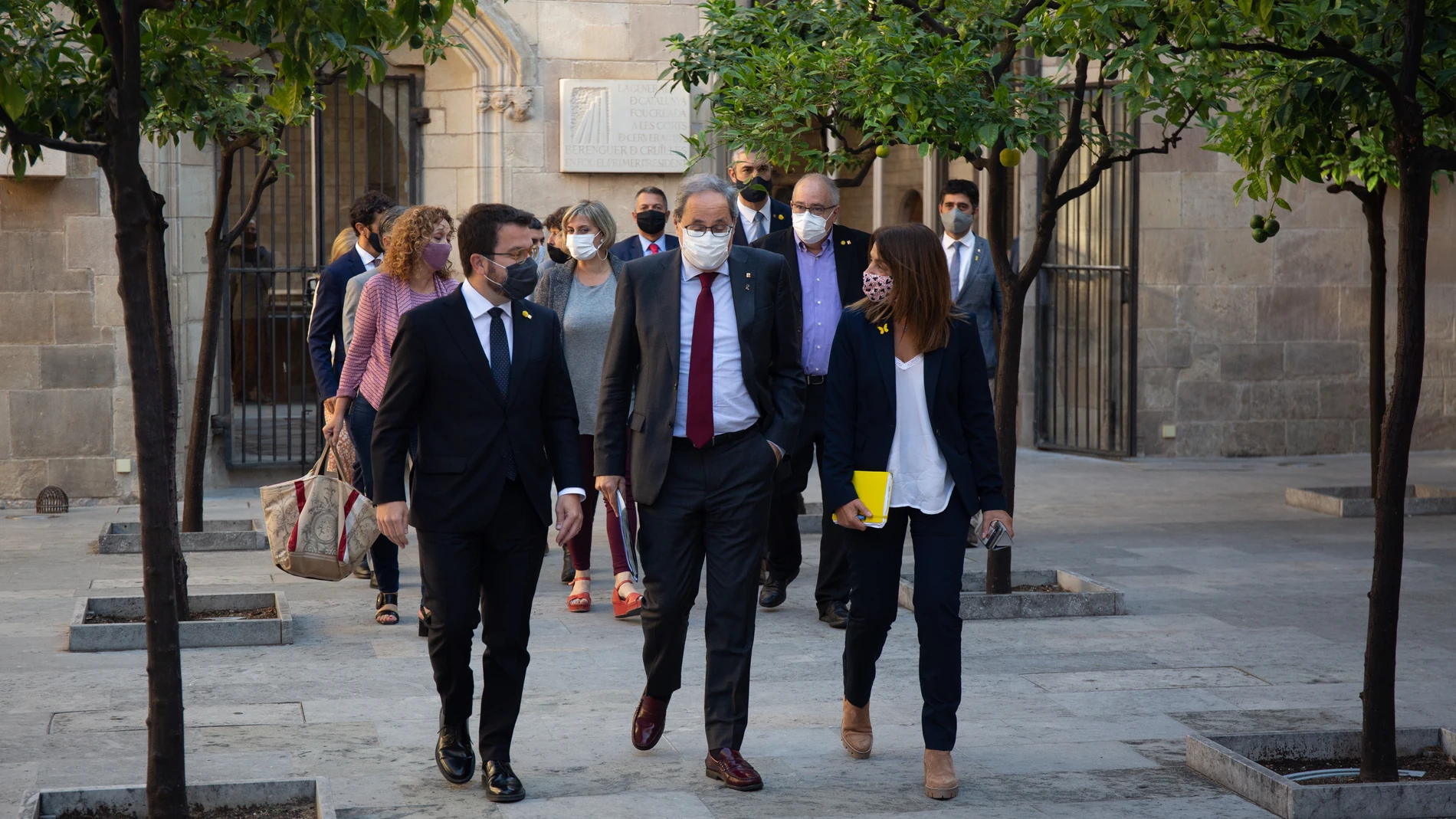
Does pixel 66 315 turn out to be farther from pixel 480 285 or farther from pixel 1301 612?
pixel 1301 612

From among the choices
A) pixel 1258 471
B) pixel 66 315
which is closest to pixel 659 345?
pixel 66 315

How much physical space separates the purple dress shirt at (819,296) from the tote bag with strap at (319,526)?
6.49ft

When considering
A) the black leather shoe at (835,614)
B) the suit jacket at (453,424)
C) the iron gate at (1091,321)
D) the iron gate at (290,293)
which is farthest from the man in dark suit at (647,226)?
the iron gate at (1091,321)

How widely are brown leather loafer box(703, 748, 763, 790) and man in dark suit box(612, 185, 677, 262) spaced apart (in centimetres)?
341

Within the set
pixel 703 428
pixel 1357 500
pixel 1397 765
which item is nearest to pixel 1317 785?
pixel 1397 765

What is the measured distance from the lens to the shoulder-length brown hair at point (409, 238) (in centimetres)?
718

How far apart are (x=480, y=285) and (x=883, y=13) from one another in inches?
125

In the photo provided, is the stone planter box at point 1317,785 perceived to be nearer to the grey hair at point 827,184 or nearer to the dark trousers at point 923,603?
the dark trousers at point 923,603

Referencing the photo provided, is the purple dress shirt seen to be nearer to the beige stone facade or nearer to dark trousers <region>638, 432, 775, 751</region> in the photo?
dark trousers <region>638, 432, 775, 751</region>

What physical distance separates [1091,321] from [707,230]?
10.2 m

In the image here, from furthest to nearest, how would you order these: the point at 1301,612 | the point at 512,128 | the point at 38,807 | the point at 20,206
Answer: the point at 512,128, the point at 20,206, the point at 1301,612, the point at 38,807

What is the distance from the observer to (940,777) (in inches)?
191

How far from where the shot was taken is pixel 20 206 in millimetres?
11625

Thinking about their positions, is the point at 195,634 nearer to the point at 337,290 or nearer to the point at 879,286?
the point at 337,290
